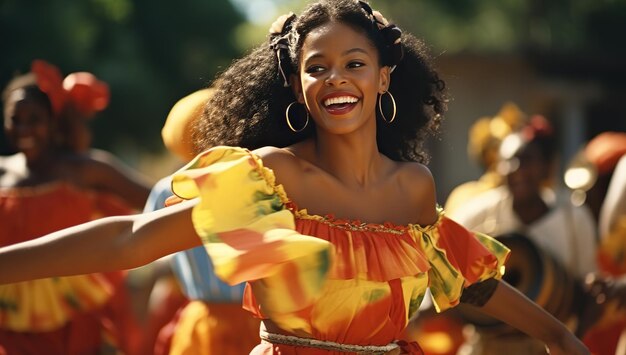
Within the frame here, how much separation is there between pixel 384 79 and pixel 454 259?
0.66m

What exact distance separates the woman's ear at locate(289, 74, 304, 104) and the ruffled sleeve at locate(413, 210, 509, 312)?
58 cm

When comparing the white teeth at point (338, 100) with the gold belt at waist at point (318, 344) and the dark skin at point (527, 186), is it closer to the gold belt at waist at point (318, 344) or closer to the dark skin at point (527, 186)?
the gold belt at waist at point (318, 344)

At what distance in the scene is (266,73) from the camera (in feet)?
13.7

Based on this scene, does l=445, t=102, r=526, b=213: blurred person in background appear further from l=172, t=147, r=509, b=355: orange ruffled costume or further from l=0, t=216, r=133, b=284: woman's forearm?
l=0, t=216, r=133, b=284: woman's forearm

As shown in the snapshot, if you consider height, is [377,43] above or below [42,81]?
below

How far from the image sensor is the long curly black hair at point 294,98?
159 inches

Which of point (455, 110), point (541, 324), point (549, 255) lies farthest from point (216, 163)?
point (455, 110)

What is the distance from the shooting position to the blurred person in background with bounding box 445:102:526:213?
9.45 metres

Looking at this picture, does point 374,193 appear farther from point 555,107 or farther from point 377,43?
point 555,107

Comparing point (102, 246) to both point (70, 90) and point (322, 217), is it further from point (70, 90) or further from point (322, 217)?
point (70, 90)

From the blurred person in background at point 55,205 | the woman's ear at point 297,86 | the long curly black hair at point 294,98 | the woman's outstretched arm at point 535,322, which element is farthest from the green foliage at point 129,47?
the woman's outstretched arm at point 535,322

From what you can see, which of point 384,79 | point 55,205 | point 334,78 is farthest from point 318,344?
point 55,205

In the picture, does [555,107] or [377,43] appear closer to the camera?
[377,43]

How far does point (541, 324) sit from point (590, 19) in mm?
29093
